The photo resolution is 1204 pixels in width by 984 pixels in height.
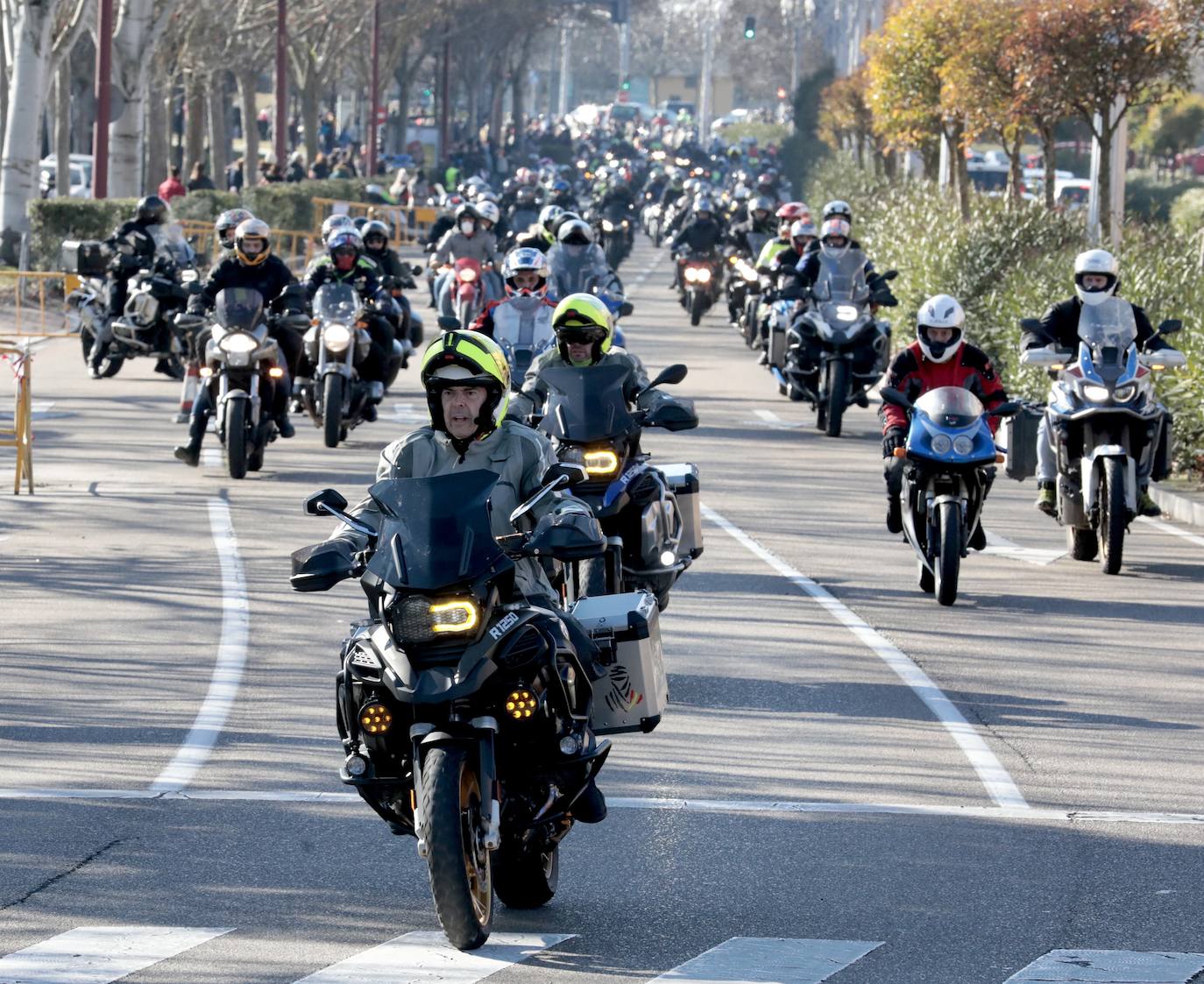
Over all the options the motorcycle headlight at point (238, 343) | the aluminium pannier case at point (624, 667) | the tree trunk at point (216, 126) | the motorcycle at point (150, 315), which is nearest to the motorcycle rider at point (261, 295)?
the motorcycle headlight at point (238, 343)

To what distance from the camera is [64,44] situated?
4481 centimetres

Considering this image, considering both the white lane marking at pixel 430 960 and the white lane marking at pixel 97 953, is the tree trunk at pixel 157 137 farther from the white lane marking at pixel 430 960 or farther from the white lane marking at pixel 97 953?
the white lane marking at pixel 430 960

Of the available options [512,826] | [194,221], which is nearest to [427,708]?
[512,826]

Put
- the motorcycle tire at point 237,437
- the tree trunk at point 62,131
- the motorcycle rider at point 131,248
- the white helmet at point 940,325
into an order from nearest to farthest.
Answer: the white helmet at point 940,325, the motorcycle tire at point 237,437, the motorcycle rider at point 131,248, the tree trunk at point 62,131

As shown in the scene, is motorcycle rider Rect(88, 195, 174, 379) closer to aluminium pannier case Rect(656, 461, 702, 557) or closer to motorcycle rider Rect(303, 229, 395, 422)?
motorcycle rider Rect(303, 229, 395, 422)

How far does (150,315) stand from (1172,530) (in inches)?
467

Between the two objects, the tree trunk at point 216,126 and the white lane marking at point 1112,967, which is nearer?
the white lane marking at point 1112,967

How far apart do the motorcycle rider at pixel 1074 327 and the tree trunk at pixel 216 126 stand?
48.3 metres

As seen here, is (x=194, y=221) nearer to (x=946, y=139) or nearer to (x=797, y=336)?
(x=946, y=139)

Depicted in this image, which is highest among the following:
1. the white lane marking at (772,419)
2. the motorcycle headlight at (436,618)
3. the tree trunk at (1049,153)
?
the tree trunk at (1049,153)

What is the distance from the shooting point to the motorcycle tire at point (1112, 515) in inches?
587

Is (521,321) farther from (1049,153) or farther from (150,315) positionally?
(1049,153)

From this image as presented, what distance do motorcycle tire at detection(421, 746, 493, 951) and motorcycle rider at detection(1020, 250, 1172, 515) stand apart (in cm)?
932

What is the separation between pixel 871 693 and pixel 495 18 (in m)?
94.9
